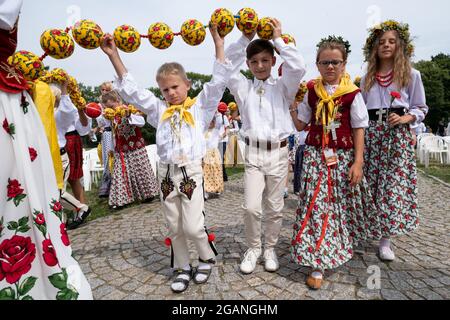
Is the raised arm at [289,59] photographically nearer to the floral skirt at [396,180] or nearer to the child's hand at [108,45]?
the floral skirt at [396,180]

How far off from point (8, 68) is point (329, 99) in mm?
2333

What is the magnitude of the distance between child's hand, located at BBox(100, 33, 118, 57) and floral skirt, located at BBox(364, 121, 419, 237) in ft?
8.43

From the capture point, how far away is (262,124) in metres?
2.85

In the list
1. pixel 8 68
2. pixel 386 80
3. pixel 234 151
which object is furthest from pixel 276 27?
pixel 234 151

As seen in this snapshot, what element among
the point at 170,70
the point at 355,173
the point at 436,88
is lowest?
the point at 355,173

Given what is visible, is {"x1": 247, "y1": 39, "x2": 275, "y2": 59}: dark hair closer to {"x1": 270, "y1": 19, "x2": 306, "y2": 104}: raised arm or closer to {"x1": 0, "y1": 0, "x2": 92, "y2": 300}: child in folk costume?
{"x1": 270, "y1": 19, "x2": 306, "y2": 104}: raised arm

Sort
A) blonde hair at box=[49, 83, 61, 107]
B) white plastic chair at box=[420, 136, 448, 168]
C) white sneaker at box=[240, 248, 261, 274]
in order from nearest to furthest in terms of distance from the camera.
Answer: white sneaker at box=[240, 248, 261, 274] → blonde hair at box=[49, 83, 61, 107] → white plastic chair at box=[420, 136, 448, 168]

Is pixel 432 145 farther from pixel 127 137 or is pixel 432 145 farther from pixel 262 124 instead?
pixel 262 124

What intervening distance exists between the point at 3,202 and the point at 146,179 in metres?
4.79

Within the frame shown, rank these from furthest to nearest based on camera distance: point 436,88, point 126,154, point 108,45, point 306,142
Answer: point 436,88 → point 126,154 → point 306,142 → point 108,45

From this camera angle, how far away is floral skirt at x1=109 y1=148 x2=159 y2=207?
6152mm

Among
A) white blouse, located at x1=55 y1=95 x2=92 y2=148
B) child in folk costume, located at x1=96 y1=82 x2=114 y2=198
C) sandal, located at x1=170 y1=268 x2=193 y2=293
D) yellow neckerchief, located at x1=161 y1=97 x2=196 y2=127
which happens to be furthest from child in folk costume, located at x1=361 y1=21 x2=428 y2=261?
child in folk costume, located at x1=96 y1=82 x2=114 y2=198

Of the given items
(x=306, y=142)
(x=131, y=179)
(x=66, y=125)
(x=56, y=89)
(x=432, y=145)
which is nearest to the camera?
(x=306, y=142)
